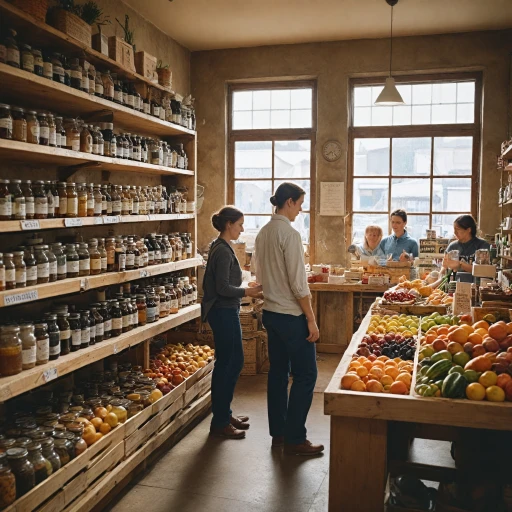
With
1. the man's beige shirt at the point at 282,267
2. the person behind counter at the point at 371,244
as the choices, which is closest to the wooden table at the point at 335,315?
the person behind counter at the point at 371,244

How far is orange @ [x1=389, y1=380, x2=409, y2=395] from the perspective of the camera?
2.78m

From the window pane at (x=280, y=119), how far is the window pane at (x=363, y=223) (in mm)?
1440

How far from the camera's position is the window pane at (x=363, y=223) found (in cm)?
715

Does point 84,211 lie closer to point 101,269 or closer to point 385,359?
point 101,269

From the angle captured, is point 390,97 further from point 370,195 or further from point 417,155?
point 370,195

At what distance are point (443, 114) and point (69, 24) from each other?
4.68 metres

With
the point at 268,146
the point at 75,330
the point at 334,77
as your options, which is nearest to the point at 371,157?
the point at 334,77

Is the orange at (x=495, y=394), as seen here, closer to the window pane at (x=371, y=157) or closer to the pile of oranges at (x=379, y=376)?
the pile of oranges at (x=379, y=376)

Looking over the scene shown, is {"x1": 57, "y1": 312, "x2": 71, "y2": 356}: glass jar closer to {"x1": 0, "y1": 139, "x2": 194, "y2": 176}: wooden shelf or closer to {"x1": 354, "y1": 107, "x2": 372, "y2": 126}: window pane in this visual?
{"x1": 0, "y1": 139, "x2": 194, "y2": 176}: wooden shelf

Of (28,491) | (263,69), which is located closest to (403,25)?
(263,69)

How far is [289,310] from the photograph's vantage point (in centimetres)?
366

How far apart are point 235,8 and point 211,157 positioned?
6.73 feet

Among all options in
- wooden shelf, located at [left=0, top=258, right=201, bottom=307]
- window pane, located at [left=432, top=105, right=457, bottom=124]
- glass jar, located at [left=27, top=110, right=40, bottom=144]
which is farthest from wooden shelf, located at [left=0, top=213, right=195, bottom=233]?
window pane, located at [left=432, top=105, right=457, bottom=124]

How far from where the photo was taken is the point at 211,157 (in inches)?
292
